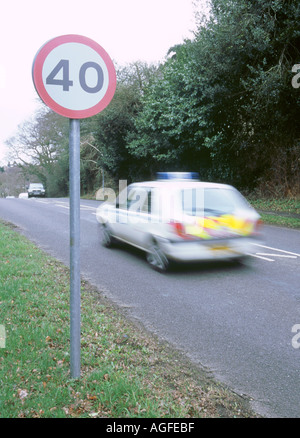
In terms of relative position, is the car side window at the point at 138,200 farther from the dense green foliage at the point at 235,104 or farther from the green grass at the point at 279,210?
the dense green foliage at the point at 235,104

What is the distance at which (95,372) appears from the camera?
11.2 feet

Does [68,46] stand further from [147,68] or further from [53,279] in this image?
[147,68]

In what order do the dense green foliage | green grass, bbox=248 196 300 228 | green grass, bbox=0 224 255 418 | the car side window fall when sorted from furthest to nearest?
the dense green foliage → green grass, bbox=248 196 300 228 → the car side window → green grass, bbox=0 224 255 418

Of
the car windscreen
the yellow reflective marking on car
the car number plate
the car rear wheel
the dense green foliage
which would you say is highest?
the dense green foliage

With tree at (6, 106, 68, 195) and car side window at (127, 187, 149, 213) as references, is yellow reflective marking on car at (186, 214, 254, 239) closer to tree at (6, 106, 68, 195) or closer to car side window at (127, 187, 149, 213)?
car side window at (127, 187, 149, 213)

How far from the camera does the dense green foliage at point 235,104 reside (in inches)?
595

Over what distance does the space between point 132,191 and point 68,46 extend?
577 cm

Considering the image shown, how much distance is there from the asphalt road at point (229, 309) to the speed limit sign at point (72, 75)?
8.52 ft

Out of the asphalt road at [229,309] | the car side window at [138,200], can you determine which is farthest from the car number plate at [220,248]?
the car side window at [138,200]

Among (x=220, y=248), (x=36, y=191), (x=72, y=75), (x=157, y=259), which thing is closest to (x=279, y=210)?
(x=220, y=248)

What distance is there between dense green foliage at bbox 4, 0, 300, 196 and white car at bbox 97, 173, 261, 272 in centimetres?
884

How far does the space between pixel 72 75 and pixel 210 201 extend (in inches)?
185

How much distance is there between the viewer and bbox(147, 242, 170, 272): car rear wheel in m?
7.33

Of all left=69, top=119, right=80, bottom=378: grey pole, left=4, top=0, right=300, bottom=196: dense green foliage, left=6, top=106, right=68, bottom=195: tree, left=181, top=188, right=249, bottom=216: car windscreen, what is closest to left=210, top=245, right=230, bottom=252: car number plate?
left=181, top=188, right=249, bottom=216: car windscreen
